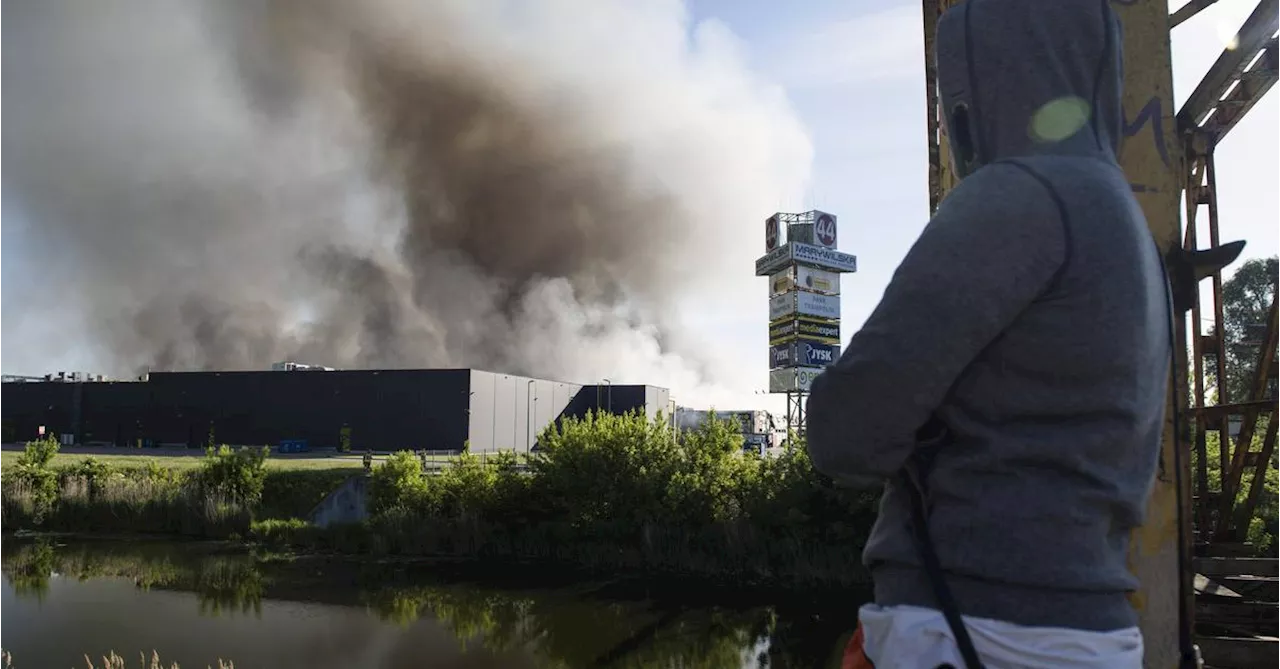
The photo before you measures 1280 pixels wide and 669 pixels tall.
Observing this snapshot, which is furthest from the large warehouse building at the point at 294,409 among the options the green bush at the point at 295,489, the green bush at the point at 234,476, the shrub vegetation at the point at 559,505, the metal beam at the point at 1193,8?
the metal beam at the point at 1193,8

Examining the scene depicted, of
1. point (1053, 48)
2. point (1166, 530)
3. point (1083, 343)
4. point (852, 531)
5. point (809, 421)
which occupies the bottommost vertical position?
point (852, 531)

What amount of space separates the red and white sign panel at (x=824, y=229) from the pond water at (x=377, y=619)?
28647mm

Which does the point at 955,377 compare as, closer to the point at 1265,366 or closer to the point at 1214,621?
the point at 1214,621

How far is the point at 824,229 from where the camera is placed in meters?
41.3

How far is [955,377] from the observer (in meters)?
1.25

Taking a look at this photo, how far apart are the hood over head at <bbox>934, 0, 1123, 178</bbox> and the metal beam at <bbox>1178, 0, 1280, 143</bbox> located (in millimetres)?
2913

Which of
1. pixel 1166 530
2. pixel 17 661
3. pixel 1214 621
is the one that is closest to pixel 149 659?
pixel 17 661

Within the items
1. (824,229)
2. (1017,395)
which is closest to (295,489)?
(1017,395)

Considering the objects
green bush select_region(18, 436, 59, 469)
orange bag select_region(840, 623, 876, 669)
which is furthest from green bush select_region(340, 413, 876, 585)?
orange bag select_region(840, 623, 876, 669)

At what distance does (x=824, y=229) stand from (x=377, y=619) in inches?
1275

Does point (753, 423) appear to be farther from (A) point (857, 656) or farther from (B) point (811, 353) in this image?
(A) point (857, 656)

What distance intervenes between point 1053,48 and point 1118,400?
619 mm

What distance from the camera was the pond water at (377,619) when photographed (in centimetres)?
1192

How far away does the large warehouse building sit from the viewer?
129ft
